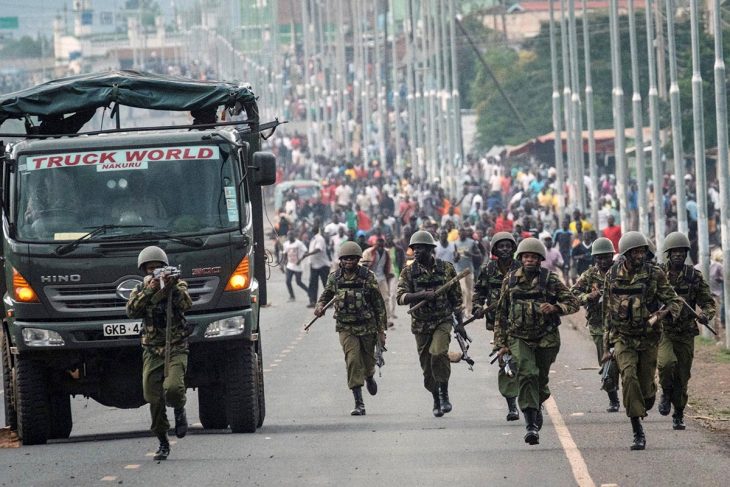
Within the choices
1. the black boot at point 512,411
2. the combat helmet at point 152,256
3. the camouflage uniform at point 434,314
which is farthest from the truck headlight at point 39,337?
the black boot at point 512,411

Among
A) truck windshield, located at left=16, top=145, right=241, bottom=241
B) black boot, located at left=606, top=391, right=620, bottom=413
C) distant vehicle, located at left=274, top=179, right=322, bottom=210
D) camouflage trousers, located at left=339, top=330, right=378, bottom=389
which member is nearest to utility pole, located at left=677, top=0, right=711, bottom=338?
black boot, located at left=606, top=391, right=620, bottom=413

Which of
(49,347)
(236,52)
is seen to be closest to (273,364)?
(49,347)

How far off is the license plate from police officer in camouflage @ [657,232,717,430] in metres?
4.28

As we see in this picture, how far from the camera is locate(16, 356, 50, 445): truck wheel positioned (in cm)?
1512

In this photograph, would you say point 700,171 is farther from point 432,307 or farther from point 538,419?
point 538,419

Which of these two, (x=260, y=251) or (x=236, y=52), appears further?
(x=236, y=52)

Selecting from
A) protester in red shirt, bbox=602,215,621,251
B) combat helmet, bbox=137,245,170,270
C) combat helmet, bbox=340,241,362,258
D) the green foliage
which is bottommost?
protester in red shirt, bbox=602,215,621,251

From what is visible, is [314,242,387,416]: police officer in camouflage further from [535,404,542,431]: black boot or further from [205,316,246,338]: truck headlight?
[535,404,542,431]: black boot

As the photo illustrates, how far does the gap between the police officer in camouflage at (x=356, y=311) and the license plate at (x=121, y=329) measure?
2489mm

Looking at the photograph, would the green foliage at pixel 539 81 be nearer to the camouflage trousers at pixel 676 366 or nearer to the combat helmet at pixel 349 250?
the combat helmet at pixel 349 250

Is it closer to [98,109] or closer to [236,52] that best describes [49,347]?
[98,109]

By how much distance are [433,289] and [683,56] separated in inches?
1724

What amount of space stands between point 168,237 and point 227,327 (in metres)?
0.88

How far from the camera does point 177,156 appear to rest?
597 inches
